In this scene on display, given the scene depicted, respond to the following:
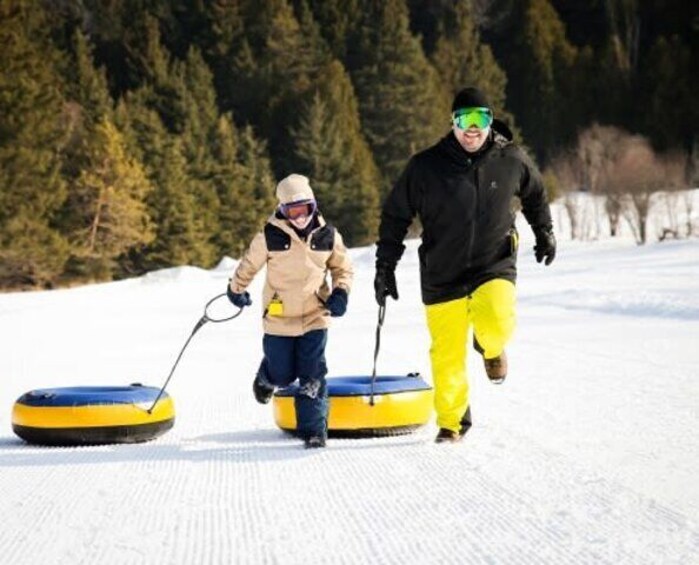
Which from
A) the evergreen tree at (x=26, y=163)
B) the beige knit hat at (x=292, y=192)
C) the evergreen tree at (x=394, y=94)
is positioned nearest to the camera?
the beige knit hat at (x=292, y=192)

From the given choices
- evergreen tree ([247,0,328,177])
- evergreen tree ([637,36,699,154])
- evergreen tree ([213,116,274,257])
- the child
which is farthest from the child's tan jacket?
evergreen tree ([637,36,699,154])

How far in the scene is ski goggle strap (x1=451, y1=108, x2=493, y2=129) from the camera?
205 inches

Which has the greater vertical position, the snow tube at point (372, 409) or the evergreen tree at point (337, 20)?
the evergreen tree at point (337, 20)

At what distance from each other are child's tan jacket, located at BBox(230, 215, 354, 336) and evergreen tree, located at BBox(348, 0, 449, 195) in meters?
60.1

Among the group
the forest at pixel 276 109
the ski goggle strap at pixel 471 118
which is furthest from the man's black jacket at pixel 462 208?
the forest at pixel 276 109

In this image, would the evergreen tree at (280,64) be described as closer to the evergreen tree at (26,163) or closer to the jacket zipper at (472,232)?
the evergreen tree at (26,163)

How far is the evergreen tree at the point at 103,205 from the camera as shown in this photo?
145 feet

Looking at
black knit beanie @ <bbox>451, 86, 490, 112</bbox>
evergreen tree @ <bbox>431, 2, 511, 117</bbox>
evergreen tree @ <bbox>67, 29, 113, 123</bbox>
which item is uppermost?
evergreen tree @ <bbox>431, 2, 511, 117</bbox>

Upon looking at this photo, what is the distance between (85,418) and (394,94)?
64612 mm

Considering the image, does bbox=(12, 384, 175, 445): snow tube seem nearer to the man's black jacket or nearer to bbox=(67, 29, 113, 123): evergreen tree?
the man's black jacket

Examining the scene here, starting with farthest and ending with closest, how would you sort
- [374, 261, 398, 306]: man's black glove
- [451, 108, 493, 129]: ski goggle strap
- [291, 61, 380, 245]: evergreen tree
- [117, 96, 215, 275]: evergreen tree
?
[291, 61, 380, 245]: evergreen tree
[117, 96, 215, 275]: evergreen tree
[374, 261, 398, 306]: man's black glove
[451, 108, 493, 129]: ski goggle strap

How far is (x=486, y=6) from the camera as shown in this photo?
91.0 m

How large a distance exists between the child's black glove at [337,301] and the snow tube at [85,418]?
125cm

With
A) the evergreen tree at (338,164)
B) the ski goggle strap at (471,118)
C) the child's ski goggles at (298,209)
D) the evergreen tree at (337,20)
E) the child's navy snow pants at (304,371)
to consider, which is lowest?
the child's navy snow pants at (304,371)
